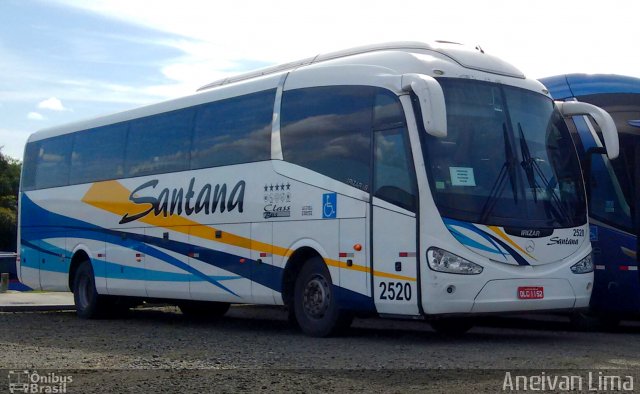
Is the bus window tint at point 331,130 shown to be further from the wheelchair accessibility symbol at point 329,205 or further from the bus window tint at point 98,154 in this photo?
the bus window tint at point 98,154

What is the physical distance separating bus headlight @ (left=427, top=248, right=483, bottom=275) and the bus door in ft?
0.75

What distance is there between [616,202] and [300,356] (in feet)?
19.8

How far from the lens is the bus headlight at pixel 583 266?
1267 centimetres

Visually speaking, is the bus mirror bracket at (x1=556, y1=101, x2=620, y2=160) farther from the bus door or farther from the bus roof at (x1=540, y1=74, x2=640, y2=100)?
the bus door

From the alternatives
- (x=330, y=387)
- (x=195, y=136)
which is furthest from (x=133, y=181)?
(x=330, y=387)

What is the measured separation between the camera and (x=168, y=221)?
55.1 ft

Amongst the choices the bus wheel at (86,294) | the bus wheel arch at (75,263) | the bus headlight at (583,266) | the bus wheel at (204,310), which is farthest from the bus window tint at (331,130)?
the bus wheel arch at (75,263)

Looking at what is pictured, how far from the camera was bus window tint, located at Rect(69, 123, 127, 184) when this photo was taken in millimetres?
18609

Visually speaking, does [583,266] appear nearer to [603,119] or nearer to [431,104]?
[603,119]

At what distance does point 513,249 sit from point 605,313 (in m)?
3.49

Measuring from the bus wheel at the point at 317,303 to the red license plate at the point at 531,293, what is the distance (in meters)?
2.30

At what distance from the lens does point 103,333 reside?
1514 cm

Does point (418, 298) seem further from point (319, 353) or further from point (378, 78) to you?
point (378, 78)

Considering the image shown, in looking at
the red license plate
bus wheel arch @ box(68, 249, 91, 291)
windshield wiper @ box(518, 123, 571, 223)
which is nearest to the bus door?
the red license plate
